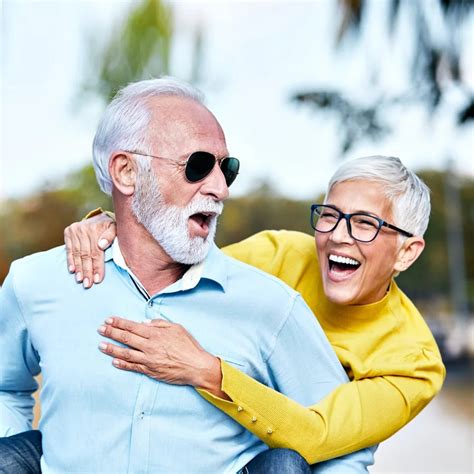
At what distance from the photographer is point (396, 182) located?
5.29 ft

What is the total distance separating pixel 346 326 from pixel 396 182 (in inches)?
11.4

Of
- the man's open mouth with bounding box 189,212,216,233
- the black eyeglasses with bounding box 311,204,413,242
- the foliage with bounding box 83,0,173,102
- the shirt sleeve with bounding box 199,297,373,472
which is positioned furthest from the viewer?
the foliage with bounding box 83,0,173,102

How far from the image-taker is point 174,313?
56.9 inches

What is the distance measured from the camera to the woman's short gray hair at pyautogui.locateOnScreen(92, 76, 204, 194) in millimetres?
1478

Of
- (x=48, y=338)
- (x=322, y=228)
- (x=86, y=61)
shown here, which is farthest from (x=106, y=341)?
(x=86, y=61)

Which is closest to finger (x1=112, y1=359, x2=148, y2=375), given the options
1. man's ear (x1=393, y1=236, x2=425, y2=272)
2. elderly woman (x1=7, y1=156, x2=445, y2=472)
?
elderly woman (x1=7, y1=156, x2=445, y2=472)

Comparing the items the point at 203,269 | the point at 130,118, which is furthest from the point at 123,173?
the point at 203,269

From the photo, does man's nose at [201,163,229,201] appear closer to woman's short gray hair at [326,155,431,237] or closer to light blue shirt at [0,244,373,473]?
light blue shirt at [0,244,373,473]

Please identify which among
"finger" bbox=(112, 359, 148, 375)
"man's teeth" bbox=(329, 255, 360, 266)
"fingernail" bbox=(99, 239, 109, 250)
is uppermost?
"fingernail" bbox=(99, 239, 109, 250)

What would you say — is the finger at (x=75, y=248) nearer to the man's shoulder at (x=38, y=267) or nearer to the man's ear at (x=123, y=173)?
the man's shoulder at (x=38, y=267)

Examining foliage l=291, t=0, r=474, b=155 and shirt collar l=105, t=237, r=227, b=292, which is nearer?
shirt collar l=105, t=237, r=227, b=292

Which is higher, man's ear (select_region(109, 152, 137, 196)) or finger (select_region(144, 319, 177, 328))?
man's ear (select_region(109, 152, 137, 196))

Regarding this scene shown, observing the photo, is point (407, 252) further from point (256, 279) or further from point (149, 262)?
point (149, 262)

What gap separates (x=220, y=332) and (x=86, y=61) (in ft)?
41.5
